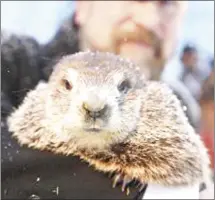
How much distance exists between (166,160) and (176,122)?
78 mm

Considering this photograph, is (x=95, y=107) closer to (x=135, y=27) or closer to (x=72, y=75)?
(x=72, y=75)

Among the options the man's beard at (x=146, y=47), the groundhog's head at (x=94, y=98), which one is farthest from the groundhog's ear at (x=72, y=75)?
the man's beard at (x=146, y=47)

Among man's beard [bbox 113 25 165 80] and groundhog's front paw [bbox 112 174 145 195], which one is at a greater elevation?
man's beard [bbox 113 25 165 80]

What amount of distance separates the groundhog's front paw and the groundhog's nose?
142mm

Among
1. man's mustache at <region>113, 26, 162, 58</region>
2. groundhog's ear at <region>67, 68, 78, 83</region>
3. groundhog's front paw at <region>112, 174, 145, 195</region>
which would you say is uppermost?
man's mustache at <region>113, 26, 162, 58</region>

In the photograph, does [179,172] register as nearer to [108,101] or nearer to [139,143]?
[139,143]

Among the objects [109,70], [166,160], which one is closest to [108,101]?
[109,70]

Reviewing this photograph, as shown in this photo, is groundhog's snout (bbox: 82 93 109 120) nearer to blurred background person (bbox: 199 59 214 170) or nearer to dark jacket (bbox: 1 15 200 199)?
dark jacket (bbox: 1 15 200 199)

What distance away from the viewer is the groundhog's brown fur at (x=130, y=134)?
91 centimetres

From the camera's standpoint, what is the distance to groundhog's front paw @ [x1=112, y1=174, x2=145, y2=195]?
3.02 feet

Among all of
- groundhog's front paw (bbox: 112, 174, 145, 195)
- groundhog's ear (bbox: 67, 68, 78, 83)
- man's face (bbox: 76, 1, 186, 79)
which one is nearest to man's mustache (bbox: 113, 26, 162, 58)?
man's face (bbox: 76, 1, 186, 79)

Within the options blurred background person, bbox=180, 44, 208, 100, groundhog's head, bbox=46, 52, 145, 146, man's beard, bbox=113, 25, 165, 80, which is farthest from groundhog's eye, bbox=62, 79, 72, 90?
blurred background person, bbox=180, 44, 208, 100

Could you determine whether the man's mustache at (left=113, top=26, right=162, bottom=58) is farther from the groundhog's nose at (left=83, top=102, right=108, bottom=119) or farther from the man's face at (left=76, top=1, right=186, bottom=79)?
the groundhog's nose at (left=83, top=102, right=108, bottom=119)

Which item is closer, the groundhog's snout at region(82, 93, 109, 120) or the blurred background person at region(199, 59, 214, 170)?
the groundhog's snout at region(82, 93, 109, 120)
